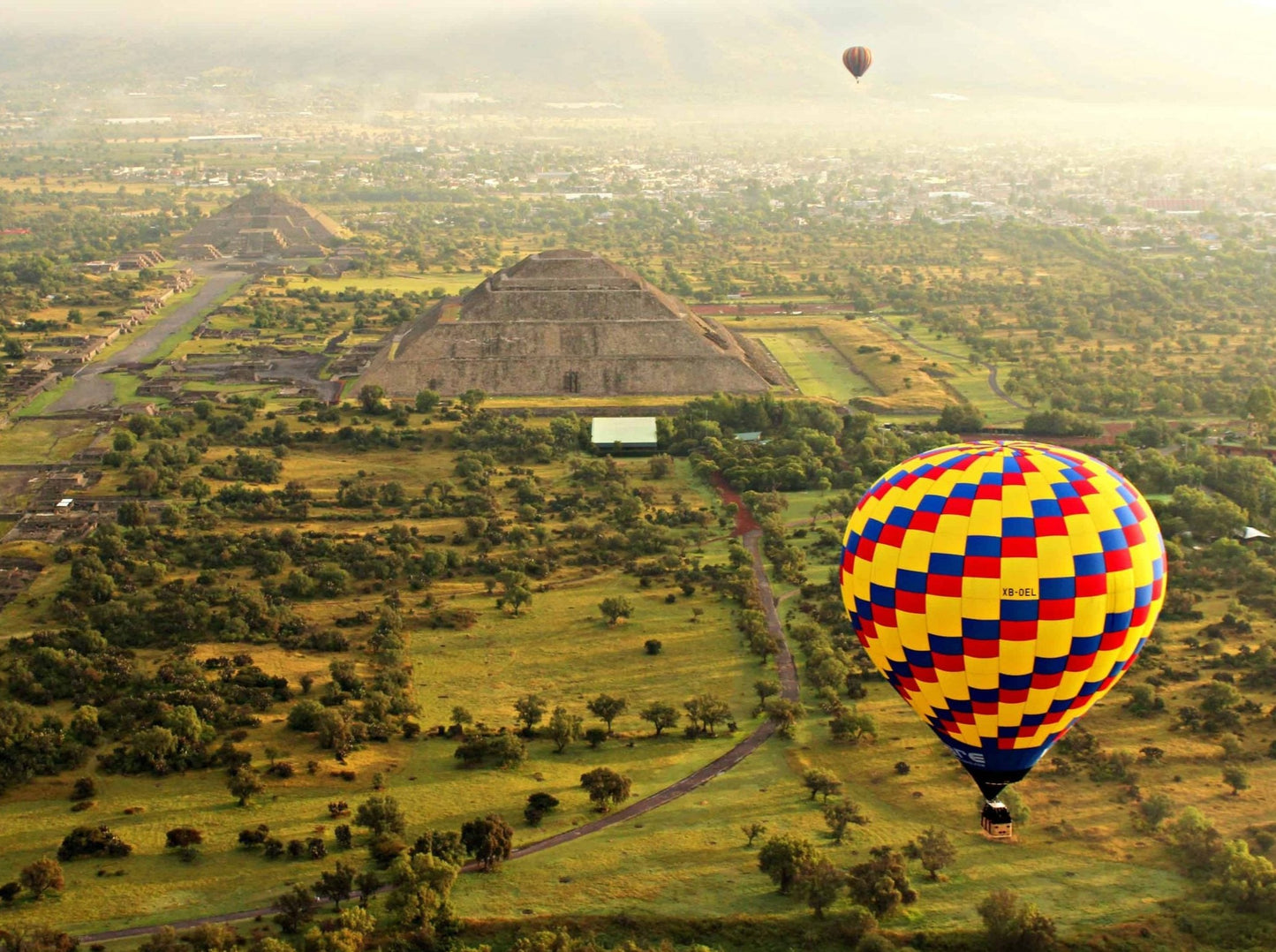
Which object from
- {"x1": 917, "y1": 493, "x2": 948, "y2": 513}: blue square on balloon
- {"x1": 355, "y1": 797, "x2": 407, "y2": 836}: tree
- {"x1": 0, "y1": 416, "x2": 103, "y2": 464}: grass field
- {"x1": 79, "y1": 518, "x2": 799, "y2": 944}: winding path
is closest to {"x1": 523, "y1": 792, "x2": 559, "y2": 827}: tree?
{"x1": 79, "y1": 518, "x2": 799, "y2": 944}: winding path

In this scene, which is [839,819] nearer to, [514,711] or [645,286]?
[514,711]

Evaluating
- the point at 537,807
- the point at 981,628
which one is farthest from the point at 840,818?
the point at 981,628

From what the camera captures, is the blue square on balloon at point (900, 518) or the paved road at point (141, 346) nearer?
the blue square on balloon at point (900, 518)

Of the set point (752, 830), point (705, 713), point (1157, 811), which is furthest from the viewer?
point (705, 713)

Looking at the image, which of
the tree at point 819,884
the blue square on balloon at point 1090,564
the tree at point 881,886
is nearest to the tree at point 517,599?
the tree at point 819,884

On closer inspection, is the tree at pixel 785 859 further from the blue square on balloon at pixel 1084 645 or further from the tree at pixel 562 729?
the blue square on balloon at pixel 1084 645

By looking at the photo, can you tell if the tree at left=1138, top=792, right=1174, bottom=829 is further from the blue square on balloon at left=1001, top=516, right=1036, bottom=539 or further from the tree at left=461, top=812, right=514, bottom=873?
the tree at left=461, top=812, right=514, bottom=873

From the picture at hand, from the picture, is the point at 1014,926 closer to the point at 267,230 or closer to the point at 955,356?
the point at 955,356

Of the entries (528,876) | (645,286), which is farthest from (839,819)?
(645,286)
